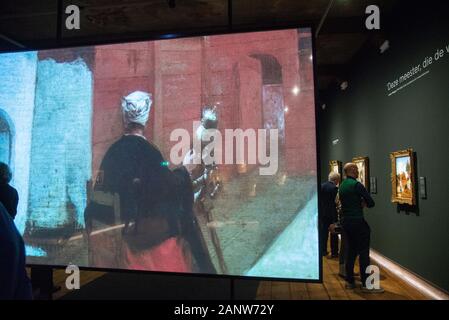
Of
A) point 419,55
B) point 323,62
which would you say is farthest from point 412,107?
point 323,62

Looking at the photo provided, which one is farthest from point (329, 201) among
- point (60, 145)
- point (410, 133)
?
point (60, 145)

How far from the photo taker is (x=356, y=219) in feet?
12.8

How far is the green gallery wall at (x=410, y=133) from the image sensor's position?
12.0ft

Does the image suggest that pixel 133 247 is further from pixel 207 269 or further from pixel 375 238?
pixel 375 238

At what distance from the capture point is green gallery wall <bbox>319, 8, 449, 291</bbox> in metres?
3.67

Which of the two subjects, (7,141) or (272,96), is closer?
(272,96)

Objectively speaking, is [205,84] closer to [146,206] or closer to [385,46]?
[146,206]

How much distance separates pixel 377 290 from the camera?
13.0ft

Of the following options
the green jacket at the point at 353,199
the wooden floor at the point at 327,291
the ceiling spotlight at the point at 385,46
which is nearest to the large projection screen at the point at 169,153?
the wooden floor at the point at 327,291

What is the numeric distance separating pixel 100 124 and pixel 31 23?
3943 mm

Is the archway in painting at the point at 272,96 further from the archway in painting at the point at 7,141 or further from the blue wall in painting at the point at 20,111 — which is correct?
the archway in painting at the point at 7,141

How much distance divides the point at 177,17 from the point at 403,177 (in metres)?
4.25

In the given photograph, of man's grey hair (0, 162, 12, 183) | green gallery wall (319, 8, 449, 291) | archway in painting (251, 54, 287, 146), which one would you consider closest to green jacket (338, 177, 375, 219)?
green gallery wall (319, 8, 449, 291)

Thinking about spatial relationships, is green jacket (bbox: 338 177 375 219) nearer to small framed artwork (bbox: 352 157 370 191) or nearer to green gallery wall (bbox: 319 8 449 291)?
green gallery wall (bbox: 319 8 449 291)
